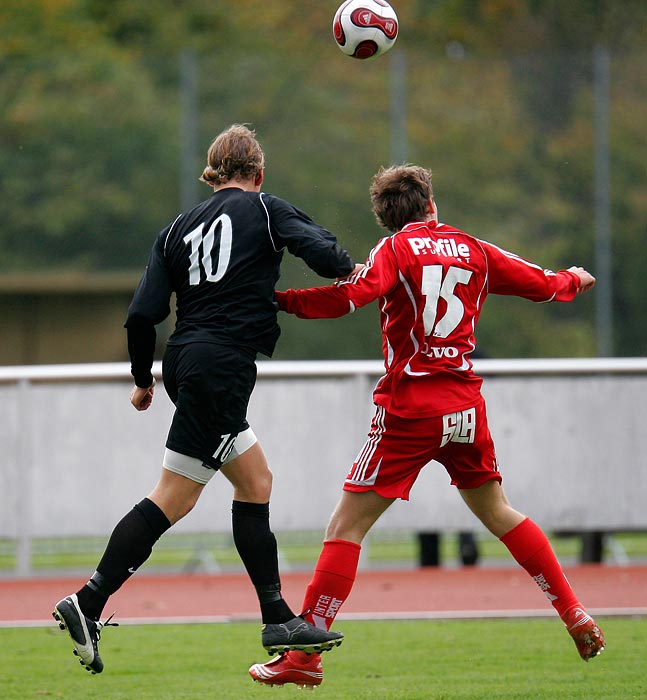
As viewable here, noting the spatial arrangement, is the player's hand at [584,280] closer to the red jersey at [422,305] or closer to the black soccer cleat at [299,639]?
the red jersey at [422,305]

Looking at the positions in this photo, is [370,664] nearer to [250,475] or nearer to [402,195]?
[250,475]

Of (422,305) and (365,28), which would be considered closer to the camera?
(422,305)

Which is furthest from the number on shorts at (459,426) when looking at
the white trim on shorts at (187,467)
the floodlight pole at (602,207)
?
the floodlight pole at (602,207)

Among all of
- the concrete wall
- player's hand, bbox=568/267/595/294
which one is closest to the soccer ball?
player's hand, bbox=568/267/595/294

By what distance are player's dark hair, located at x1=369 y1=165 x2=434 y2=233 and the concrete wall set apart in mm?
5300

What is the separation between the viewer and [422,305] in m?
5.48

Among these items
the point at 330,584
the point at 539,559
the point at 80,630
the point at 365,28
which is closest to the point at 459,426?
the point at 539,559

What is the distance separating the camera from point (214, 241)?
17.9 ft

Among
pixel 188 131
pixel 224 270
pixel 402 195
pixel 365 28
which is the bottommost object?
pixel 224 270

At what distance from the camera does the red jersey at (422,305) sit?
17.9 ft

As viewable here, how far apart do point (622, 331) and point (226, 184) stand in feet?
44.4

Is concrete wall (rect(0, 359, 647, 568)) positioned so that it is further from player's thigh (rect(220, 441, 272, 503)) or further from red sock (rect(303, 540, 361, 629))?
red sock (rect(303, 540, 361, 629))

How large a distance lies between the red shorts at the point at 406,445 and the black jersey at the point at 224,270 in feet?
1.97

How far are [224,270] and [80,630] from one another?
154cm
